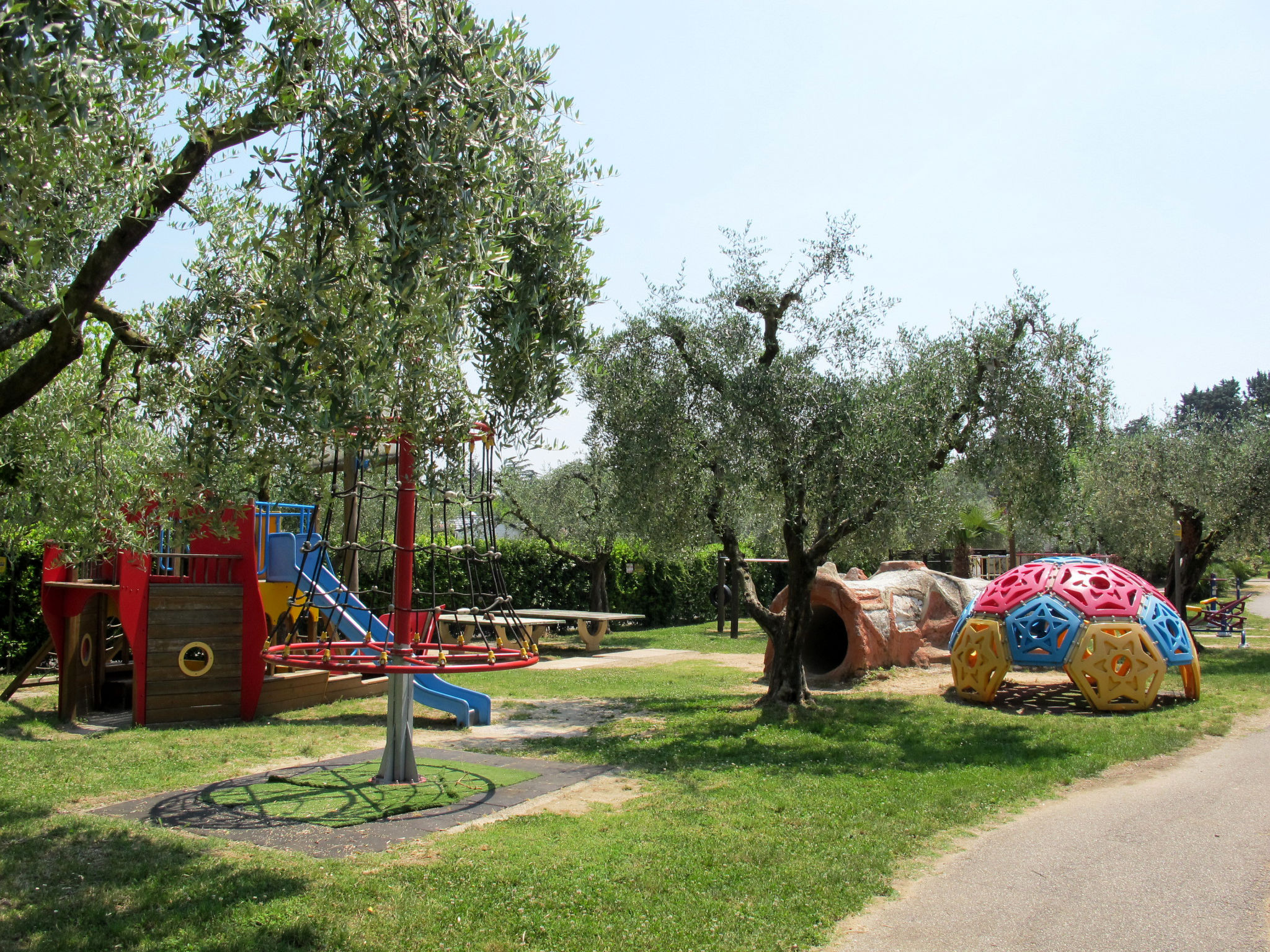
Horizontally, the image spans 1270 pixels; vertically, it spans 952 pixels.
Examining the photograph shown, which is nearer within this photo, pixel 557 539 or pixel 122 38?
pixel 122 38

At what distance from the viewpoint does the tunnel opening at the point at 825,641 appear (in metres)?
15.9

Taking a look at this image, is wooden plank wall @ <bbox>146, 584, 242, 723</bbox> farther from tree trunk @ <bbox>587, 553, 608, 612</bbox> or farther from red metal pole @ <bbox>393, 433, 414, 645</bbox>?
tree trunk @ <bbox>587, 553, 608, 612</bbox>

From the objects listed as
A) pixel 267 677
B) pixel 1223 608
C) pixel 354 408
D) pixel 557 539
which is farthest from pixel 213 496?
pixel 1223 608

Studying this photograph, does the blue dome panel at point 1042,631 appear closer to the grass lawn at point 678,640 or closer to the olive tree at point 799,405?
the olive tree at point 799,405

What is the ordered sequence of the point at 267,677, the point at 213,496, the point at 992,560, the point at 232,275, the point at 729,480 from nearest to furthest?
the point at 213,496, the point at 232,275, the point at 729,480, the point at 267,677, the point at 992,560

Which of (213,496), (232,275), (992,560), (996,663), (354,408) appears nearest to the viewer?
(354,408)

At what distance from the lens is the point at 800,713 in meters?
11.2

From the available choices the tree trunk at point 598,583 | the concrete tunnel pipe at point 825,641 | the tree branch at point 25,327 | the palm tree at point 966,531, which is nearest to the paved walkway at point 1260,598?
the palm tree at point 966,531

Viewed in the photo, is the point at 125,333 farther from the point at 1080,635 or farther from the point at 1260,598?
the point at 1260,598

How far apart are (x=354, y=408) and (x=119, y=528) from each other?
161 inches

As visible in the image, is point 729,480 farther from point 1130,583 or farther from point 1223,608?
point 1223,608

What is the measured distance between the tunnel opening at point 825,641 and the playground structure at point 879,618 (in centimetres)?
1

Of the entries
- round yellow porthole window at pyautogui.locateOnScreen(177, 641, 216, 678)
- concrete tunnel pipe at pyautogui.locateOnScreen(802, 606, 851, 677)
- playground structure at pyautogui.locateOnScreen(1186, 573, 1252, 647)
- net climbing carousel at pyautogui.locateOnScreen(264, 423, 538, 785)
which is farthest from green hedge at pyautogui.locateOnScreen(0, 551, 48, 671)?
playground structure at pyautogui.locateOnScreen(1186, 573, 1252, 647)

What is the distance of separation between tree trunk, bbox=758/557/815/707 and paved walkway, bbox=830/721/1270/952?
4363 mm
